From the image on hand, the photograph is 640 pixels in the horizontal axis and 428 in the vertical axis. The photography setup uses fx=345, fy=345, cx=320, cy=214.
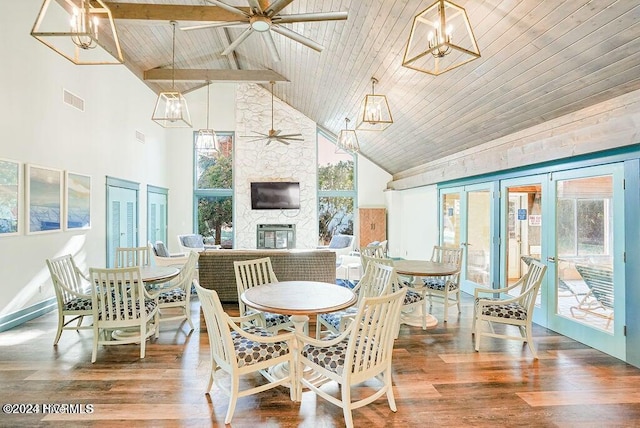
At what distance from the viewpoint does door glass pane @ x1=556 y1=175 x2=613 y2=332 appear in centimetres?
372

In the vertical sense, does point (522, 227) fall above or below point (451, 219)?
below

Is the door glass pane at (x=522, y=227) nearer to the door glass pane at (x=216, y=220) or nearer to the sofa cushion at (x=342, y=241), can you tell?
the sofa cushion at (x=342, y=241)

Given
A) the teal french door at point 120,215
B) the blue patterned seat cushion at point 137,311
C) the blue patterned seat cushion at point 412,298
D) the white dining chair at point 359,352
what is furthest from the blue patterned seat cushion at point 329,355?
the teal french door at point 120,215

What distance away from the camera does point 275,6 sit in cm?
296

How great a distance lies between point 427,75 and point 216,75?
207 inches

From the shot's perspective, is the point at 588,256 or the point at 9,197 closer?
the point at 588,256

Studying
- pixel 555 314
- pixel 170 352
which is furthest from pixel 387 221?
pixel 170 352

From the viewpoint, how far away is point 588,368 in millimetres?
3295

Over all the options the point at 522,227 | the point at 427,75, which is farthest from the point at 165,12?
the point at 522,227

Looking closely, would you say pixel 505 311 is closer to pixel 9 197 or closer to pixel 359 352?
pixel 359 352

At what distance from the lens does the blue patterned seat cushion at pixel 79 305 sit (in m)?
3.62

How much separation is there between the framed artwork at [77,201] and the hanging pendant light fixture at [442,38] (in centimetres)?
527

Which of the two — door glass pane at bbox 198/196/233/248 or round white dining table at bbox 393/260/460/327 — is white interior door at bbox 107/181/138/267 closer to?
door glass pane at bbox 198/196/233/248

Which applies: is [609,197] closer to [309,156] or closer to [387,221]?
[387,221]
